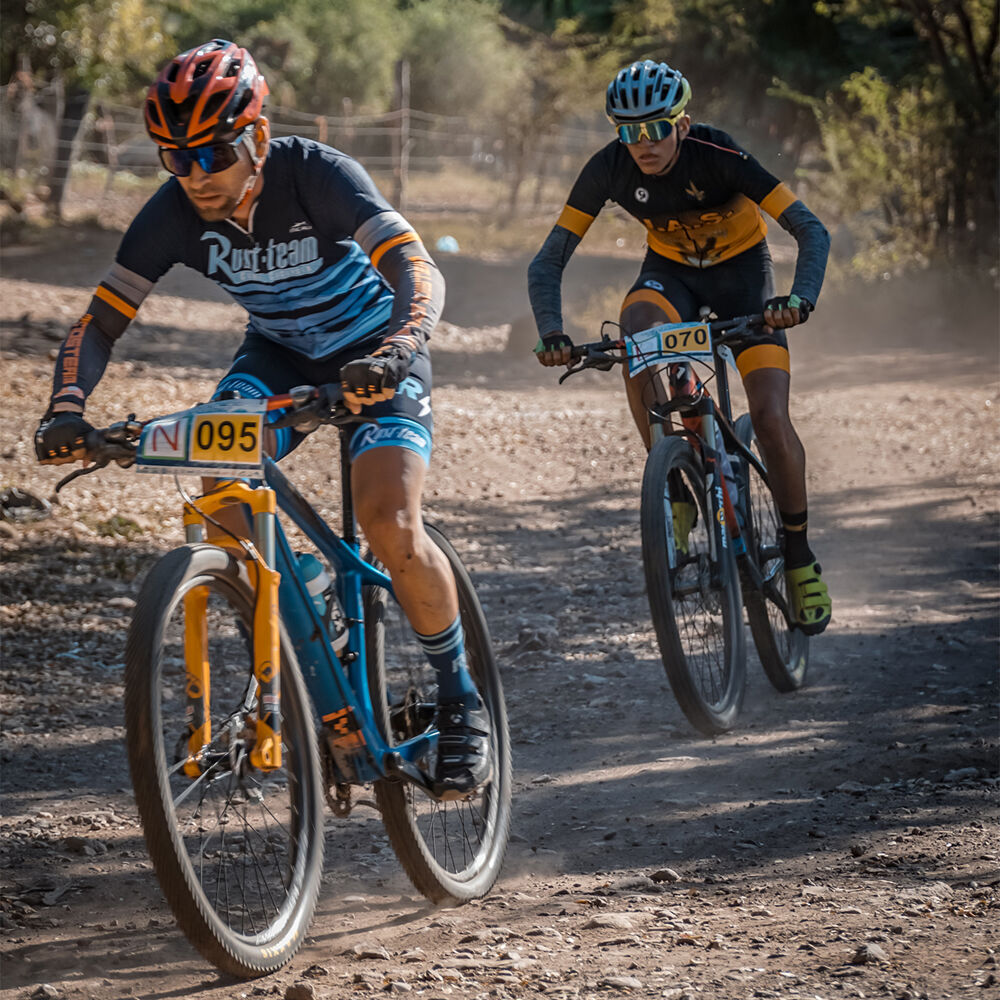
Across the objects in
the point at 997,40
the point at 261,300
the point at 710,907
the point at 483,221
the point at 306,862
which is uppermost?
the point at 483,221

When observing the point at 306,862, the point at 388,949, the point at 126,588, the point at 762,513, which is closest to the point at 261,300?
the point at 306,862

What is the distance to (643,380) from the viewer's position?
5027 mm

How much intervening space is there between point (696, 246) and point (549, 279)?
0.66 m

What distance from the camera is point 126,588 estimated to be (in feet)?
22.1

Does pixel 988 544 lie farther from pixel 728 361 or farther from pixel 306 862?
pixel 306 862

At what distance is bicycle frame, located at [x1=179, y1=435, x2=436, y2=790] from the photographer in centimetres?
293

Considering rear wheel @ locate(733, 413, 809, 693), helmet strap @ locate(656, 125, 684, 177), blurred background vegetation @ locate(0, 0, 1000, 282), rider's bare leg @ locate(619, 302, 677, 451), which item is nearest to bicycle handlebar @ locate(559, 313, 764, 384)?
rider's bare leg @ locate(619, 302, 677, 451)

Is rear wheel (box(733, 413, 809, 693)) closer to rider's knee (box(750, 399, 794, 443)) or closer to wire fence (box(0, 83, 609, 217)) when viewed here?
rider's knee (box(750, 399, 794, 443))

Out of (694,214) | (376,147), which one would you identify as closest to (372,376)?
(694,214)

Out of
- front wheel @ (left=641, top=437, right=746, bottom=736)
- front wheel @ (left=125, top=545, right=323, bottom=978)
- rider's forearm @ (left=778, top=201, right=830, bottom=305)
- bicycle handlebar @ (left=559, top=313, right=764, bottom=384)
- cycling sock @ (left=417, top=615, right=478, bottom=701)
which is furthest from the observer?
rider's forearm @ (left=778, top=201, right=830, bottom=305)

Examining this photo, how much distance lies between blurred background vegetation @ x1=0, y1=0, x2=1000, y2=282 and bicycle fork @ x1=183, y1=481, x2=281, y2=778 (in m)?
14.2

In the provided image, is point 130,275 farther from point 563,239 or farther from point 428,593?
point 563,239

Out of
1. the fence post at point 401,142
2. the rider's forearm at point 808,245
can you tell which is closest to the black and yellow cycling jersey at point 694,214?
the rider's forearm at point 808,245

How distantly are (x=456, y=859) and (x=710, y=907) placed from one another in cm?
75
